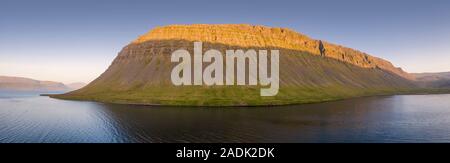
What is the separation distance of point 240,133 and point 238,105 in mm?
68652

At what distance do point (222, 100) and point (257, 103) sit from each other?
16.9m

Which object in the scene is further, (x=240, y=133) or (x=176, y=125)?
(x=176, y=125)

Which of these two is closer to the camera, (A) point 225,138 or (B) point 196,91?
(A) point 225,138

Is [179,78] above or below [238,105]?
above

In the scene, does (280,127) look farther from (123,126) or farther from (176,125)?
(123,126)

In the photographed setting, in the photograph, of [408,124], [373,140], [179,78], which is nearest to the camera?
[373,140]

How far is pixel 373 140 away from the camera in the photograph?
49594 millimetres

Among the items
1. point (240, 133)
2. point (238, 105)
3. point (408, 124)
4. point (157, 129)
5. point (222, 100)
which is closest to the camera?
point (240, 133)

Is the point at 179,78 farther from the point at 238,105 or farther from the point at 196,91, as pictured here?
the point at 238,105

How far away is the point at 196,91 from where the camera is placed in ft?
511

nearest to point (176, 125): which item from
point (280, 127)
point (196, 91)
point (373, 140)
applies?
point (280, 127)
